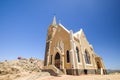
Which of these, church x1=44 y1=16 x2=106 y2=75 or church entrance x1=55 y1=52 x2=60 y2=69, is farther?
church entrance x1=55 y1=52 x2=60 y2=69

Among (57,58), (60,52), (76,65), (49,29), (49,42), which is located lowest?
(76,65)

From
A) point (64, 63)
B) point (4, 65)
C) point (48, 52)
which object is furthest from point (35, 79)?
point (4, 65)

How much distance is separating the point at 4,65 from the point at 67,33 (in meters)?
22.5

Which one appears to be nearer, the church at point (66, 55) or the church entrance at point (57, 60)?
the church at point (66, 55)

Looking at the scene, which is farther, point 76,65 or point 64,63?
point 64,63

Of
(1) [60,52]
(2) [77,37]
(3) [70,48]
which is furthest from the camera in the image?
(2) [77,37]

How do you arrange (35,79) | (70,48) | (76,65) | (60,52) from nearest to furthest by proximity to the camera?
(35,79)
(76,65)
(70,48)
(60,52)

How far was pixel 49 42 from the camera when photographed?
26938 mm

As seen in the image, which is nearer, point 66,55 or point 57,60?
point 66,55

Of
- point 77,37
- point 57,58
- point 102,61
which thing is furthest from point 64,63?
point 102,61

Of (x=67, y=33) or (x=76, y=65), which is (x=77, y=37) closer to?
(x=67, y=33)

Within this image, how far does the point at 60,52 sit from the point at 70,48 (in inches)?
111

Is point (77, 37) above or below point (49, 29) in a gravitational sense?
below

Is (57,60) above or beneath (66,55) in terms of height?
beneath
